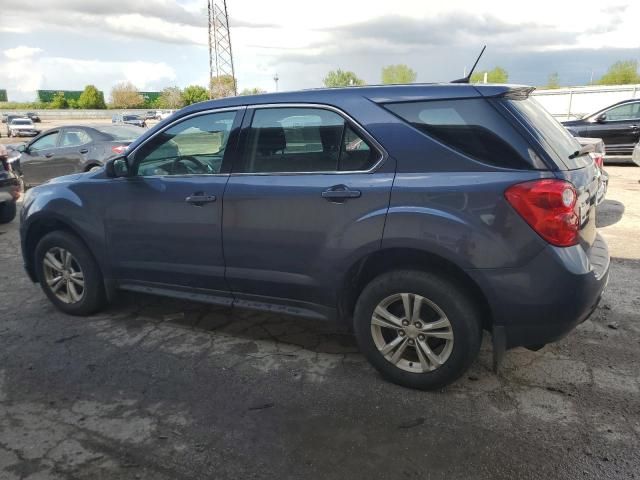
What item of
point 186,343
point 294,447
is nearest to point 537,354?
point 294,447

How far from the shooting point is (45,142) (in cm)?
1132

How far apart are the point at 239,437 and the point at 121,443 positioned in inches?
24.1

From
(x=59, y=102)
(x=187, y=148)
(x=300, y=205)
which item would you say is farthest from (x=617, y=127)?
(x=59, y=102)

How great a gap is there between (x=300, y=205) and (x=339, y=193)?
28 cm

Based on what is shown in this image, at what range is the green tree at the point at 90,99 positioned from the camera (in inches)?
3524

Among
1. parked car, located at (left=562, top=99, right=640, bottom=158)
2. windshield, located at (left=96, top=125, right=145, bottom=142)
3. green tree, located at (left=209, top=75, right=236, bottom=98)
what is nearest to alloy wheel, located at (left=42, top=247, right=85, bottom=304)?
windshield, located at (left=96, top=125, right=145, bottom=142)

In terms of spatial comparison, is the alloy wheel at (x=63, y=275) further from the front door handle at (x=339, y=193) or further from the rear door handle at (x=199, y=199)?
the front door handle at (x=339, y=193)

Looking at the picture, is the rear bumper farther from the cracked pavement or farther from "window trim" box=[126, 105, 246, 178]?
"window trim" box=[126, 105, 246, 178]

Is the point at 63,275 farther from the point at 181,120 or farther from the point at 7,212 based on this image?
the point at 7,212

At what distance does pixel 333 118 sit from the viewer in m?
3.21

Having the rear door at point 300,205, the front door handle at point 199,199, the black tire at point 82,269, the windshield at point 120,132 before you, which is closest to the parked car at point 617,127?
the windshield at point 120,132

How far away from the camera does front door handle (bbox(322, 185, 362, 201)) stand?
3.03 meters

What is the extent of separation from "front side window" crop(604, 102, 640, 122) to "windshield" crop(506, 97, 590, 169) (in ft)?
38.5

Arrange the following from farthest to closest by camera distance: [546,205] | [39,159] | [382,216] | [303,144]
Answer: [39,159] < [303,144] < [382,216] < [546,205]
